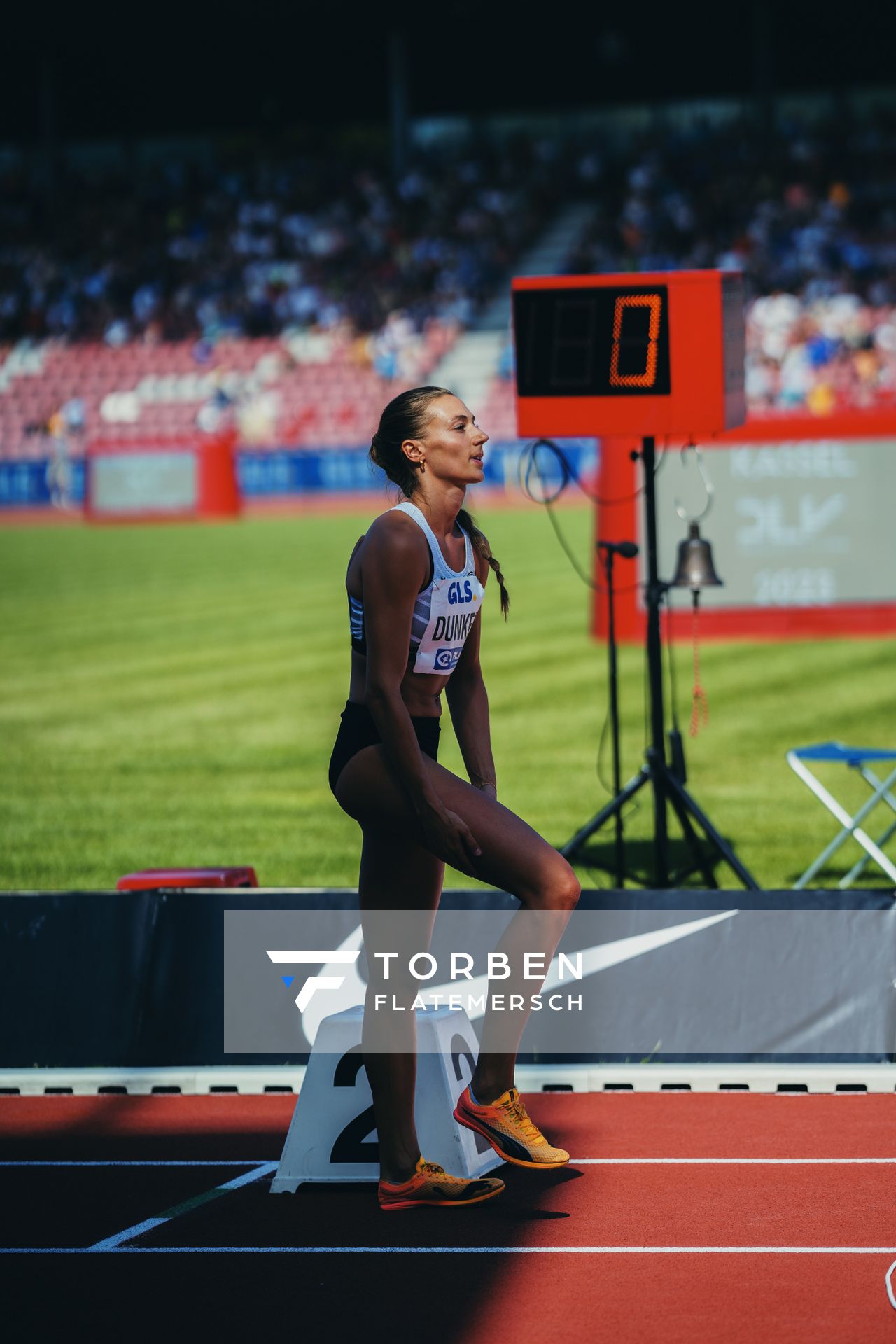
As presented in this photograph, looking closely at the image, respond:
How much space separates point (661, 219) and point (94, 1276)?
41183 mm

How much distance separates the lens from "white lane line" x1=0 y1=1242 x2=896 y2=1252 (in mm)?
4844

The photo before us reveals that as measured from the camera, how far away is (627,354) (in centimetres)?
796

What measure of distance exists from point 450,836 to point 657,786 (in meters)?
3.22

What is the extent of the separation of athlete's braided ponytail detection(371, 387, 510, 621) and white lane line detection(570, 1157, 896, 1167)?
1891 mm

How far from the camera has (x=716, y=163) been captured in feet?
149

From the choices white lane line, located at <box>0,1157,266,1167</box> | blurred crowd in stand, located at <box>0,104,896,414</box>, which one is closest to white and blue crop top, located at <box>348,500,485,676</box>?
white lane line, located at <box>0,1157,266,1167</box>

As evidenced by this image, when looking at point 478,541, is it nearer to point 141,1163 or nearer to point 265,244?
point 141,1163

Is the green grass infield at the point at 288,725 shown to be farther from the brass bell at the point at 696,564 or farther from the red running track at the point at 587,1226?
the red running track at the point at 587,1226

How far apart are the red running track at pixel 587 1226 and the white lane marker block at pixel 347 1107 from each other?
88 mm

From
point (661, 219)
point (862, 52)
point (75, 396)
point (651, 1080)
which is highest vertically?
point (862, 52)

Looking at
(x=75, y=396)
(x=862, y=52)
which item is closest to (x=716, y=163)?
(x=862, y=52)

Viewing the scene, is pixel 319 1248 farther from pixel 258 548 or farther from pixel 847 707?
pixel 258 548

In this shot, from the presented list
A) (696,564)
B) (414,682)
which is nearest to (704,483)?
(696,564)

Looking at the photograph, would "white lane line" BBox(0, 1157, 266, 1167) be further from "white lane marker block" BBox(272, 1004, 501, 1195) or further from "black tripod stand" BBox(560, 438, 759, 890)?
"black tripod stand" BBox(560, 438, 759, 890)
